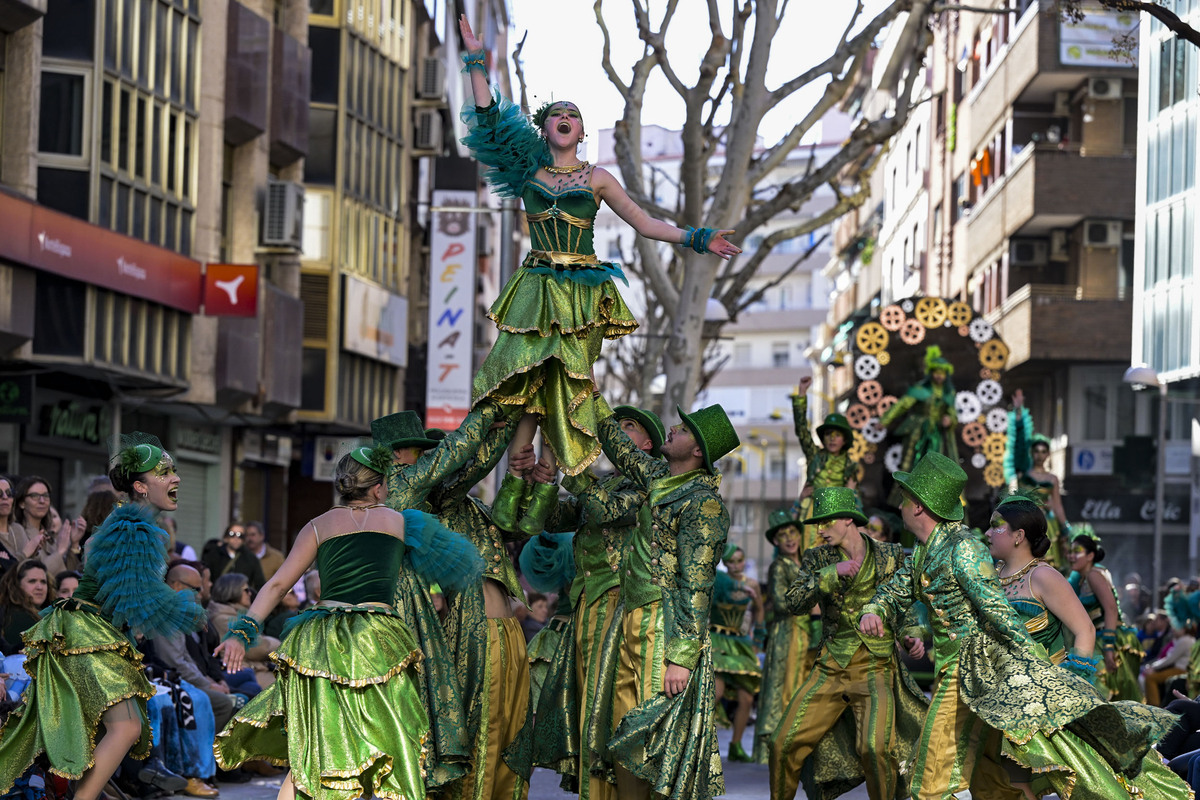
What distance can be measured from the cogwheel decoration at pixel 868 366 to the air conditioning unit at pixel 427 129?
2017 centimetres

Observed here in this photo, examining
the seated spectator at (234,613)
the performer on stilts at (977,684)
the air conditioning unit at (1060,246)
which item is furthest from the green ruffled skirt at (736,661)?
the air conditioning unit at (1060,246)

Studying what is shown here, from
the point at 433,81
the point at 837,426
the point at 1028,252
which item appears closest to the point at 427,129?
the point at 433,81

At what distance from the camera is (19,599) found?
11164 millimetres

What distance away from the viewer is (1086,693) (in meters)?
8.59

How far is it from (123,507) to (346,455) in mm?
1410

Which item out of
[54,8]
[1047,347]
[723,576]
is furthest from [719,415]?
[1047,347]

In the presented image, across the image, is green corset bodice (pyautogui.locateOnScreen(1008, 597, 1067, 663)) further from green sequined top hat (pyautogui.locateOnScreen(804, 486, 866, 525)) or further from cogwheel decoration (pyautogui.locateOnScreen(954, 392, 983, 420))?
cogwheel decoration (pyautogui.locateOnScreen(954, 392, 983, 420))

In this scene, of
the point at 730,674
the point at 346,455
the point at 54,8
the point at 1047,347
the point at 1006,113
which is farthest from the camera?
the point at 1006,113

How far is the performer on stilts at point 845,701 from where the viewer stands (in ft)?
34.5

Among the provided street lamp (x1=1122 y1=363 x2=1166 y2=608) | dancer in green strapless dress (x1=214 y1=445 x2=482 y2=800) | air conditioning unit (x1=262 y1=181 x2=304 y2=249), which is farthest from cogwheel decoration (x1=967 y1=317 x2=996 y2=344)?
dancer in green strapless dress (x1=214 y1=445 x2=482 y2=800)

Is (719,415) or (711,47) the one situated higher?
(711,47)

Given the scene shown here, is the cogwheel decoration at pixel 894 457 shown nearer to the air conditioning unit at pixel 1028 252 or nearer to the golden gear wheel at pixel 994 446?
the golden gear wheel at pixel 994 446

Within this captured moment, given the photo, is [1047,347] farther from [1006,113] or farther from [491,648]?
[491,648]

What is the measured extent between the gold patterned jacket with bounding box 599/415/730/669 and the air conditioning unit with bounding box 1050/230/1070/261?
34788mm
